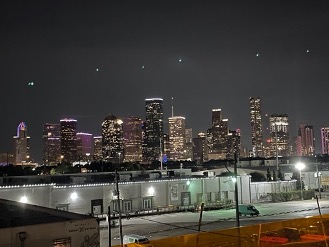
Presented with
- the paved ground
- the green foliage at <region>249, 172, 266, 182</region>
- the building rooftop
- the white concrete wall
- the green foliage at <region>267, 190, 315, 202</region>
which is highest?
the green foliage at <region>249, 172, 266, 182</region>

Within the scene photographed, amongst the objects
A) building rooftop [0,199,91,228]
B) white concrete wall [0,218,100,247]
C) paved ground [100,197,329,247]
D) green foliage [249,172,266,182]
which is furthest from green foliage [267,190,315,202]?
building rooftop [0,199,91,228]

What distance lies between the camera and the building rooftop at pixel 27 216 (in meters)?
19.2

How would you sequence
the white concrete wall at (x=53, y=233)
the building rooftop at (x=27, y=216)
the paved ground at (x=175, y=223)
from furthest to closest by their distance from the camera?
the paved ground at (x=175, y=223) < the building rooftop at (x=27, y=216) < the white concrete wall at (x=53, y=233)

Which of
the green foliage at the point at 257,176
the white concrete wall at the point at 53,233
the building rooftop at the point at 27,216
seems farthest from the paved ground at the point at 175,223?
the green foliage at the point at 257,176

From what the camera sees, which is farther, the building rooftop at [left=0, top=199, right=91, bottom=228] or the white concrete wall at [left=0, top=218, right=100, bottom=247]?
the building rooftop at [left=0, top=199, right=91, bottom=228]

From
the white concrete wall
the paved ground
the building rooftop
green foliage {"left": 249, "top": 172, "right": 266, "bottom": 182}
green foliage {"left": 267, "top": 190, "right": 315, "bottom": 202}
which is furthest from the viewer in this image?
green foliage {"left": 249, "top": 172, "right": 266, "bottom": 182}

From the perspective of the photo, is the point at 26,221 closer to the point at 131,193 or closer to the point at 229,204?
the point at 131,193

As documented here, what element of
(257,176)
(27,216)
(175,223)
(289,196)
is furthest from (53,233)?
(257,176)

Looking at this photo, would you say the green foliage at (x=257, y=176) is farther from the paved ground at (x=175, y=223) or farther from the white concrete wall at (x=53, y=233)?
the white concrete wall at (x=53, y=233)

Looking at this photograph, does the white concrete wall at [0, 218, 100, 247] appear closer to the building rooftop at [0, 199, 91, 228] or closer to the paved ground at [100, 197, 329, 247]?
the building rooftop at [0, 199, 91, 228]

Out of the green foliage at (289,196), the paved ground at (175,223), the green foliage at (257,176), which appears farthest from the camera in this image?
the green foliage at (257,176)

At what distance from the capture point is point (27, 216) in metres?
20.7

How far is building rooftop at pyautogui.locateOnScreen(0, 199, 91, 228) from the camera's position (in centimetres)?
1920

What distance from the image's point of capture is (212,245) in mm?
11781
